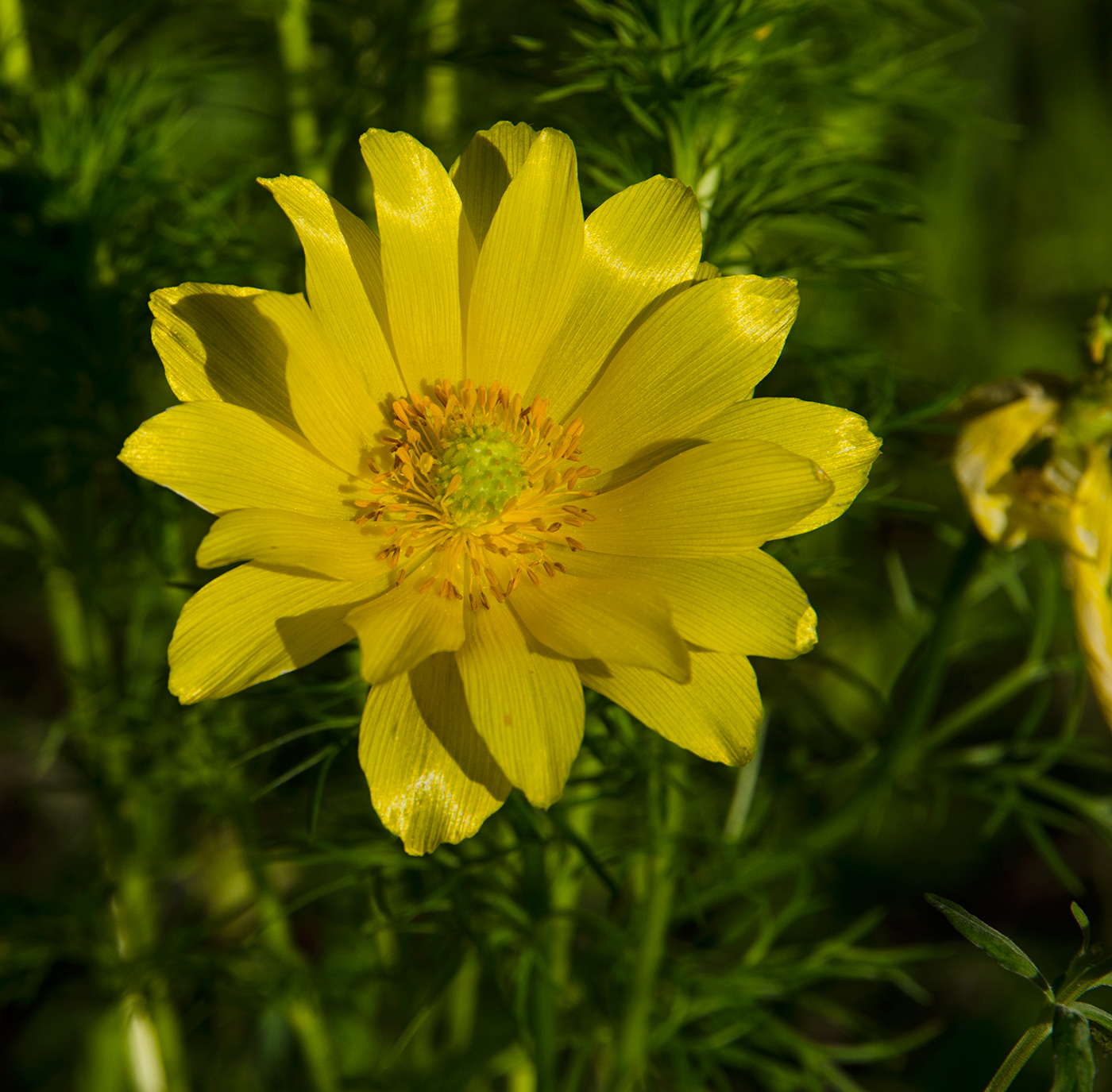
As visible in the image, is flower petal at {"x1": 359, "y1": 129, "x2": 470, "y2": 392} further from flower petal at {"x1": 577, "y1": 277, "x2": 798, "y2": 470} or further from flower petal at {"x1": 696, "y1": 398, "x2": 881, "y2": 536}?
flower petal at {"x1": 696, "y1": 398, "x2": 881, "y2": 536}

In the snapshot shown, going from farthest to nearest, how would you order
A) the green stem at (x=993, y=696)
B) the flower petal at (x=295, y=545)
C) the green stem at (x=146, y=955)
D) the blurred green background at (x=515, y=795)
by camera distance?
the green stem at (x=146, y=955), the green stem at (x=993, y=696), the blurred green background at (x=515, y=795), the flower petal at (x=295, y=545)

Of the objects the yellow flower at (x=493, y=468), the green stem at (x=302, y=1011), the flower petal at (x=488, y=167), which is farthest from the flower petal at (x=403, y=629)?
the green stem at (x=302, y=1011)

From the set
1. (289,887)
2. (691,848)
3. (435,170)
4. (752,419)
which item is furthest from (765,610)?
(289,887)

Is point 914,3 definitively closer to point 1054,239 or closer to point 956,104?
point 956,104

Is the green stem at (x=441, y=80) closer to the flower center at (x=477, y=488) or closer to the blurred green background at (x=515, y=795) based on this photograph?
the blurred green background at (x=515, y=795)

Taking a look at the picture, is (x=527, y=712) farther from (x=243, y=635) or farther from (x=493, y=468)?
(x=493, y=468)

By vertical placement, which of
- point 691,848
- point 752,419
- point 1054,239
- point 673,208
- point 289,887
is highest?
point 673,208
